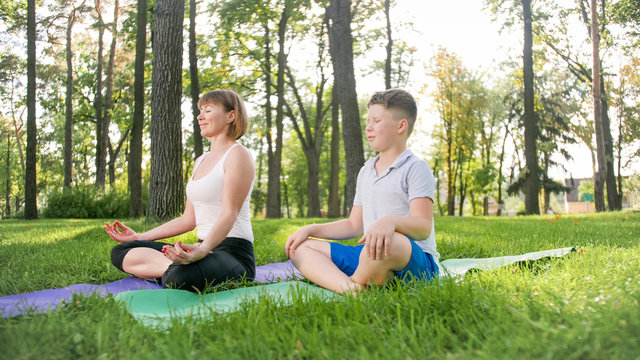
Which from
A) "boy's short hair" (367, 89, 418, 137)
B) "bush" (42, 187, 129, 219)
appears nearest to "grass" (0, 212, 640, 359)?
"boy's short hair" (367, 89, 418, 137)

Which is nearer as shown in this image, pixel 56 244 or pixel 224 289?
pixel 224 289

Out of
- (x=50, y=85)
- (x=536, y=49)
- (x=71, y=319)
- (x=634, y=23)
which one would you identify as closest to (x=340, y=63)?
(x=71, y=319)

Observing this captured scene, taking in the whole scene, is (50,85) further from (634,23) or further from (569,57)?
(634,23)

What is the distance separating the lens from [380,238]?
7.79 ft

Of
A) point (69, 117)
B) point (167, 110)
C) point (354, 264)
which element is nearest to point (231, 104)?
point (354, 264)

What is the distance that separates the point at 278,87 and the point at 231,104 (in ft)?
50.0

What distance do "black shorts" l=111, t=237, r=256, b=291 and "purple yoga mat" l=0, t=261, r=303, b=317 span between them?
0.55 ft

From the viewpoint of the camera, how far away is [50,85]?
2238 centimetres

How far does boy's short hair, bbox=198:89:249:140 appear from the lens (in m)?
3.53

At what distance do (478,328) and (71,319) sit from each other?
1927 mm

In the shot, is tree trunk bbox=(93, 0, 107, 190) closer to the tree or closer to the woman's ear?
the tree

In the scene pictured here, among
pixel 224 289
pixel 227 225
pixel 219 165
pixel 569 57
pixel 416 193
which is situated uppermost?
pixel 569 57

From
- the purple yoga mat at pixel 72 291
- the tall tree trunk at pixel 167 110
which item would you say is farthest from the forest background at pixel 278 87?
the purple yoga mat at pixel 72 291

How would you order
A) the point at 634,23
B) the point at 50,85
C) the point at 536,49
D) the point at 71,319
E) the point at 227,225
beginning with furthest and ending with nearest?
the point at 50,85, the point at 536,49, the point at 634,23, the point at 227,225, the point at 71,319
